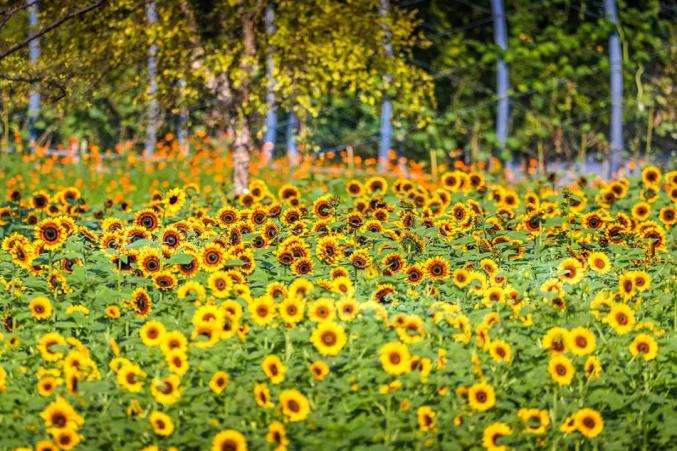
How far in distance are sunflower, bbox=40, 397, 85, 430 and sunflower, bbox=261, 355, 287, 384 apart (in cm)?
73

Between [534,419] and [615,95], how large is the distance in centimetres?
917

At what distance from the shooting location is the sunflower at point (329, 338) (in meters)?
4.27

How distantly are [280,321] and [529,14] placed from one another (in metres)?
10.3

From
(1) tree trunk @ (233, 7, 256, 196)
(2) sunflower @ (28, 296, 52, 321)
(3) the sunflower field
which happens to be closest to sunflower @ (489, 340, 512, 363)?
(3) the sunflower field

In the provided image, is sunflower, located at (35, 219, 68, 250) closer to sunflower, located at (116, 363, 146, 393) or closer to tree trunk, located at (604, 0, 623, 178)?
sunflower, located at (116, 363, 146, 393)

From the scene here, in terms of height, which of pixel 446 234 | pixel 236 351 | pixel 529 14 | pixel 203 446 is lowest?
pixel 203 446

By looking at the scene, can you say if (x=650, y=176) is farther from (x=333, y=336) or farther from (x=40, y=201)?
(x=40, y=201)

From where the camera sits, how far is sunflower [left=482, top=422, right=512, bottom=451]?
→ 405cm

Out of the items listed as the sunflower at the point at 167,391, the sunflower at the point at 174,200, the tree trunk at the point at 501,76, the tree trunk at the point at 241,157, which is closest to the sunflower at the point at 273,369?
the sunflower at the point at 167,391

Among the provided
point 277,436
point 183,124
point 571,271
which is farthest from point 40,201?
point 183,124

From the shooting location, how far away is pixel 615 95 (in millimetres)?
12773

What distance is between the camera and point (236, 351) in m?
4.38

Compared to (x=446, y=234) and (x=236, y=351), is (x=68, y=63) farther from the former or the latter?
(x=236, y=351)

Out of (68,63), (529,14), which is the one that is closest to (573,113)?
(529,14)
